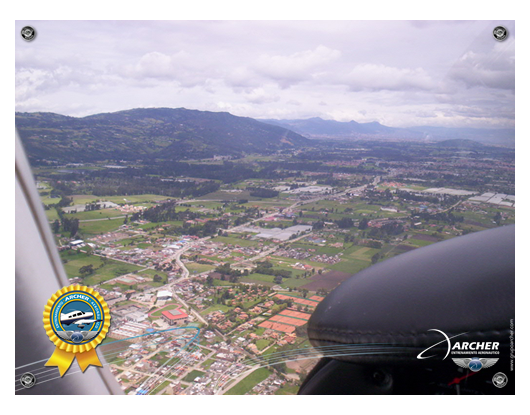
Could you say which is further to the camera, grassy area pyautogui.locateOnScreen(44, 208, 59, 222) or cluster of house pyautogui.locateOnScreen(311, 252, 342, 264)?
cluster of house pyautogui.locateOnScreen(311, 252, 342, 264)

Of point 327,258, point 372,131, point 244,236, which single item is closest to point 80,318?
point 244,236

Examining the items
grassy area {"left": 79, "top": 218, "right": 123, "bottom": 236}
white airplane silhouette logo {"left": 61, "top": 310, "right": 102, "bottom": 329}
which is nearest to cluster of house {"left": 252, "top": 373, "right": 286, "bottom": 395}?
white airplane silhouette logo {"left": 61, "top": 310, "right": 102, "bottom": 329}

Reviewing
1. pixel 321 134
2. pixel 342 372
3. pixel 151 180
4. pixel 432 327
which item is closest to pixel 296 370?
pixel 342 372

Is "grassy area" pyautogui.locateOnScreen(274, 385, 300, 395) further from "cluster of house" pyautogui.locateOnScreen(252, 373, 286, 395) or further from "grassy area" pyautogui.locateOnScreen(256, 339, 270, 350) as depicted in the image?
"grassy area" pyautogui.locateOnScreen(256, 339, 270, 350)

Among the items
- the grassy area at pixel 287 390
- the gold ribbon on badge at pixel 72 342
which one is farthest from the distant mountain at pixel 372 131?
the grassy area at pixel 287 390

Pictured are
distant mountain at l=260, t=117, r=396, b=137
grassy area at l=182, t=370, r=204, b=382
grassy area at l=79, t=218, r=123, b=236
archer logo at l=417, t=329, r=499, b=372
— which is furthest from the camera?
distant mountain at l=260, t=117, r=396, b=137

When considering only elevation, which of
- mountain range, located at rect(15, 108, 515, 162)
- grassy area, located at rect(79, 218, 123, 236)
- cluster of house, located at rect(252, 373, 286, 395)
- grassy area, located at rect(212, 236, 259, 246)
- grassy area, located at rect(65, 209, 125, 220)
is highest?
mountain range, located at rect(15, 108, 515, 162)

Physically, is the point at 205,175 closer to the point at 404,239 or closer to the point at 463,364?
the point at 404,239
